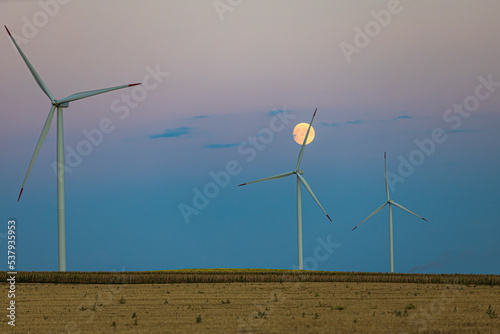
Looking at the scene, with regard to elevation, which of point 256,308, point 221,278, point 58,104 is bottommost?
point 256,308

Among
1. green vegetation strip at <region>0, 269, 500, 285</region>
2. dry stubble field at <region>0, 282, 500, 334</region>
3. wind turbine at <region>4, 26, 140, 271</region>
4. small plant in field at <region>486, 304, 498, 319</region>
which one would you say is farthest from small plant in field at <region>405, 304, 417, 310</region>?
wind turbine at <region>4, 26, 140, 271</region>

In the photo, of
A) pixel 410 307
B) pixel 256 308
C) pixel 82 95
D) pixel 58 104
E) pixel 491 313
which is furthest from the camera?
pixel 82 95

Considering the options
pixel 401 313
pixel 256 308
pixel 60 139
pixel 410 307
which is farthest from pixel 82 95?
pixel 401 313

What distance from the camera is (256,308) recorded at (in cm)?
3656

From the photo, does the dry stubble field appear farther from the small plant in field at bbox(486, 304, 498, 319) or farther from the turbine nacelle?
the turbine nacelle

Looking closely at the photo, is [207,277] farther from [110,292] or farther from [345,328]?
[345,328]

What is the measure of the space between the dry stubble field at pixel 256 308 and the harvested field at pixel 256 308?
0.05 meters

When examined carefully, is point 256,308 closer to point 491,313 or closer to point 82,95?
point 491,313

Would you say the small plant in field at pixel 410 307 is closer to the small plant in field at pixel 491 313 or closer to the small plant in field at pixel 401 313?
the small plant in field at pixel 401 313

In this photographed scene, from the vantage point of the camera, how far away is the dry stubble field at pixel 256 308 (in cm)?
3064

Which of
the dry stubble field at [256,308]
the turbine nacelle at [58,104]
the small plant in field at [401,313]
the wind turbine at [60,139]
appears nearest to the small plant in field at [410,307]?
the dry stubble field at [256,308]

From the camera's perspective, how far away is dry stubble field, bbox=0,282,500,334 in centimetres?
3064

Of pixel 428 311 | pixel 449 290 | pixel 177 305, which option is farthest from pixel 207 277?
pixel 428 311

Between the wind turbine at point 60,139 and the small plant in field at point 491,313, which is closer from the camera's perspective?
the small plant in field at point 491,313
